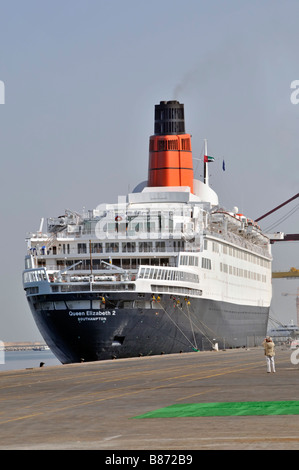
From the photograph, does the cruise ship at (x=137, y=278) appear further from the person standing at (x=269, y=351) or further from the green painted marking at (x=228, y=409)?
the green painted marking at (x=228, y=409)

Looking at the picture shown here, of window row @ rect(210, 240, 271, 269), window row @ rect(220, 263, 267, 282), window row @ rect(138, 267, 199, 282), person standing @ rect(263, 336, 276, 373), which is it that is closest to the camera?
person standing @ rect(263, 336, 276, 373)

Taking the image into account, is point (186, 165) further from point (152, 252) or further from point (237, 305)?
point (152, 252)

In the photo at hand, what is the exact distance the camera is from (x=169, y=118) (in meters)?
92.2

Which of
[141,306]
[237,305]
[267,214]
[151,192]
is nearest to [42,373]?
[141,306]

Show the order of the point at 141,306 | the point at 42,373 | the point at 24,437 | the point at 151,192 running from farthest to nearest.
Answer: the point at 151,192 < the point at 141,306 < the point at 42,373 < the point at 24,437

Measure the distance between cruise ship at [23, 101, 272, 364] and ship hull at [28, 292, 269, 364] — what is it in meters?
0.07

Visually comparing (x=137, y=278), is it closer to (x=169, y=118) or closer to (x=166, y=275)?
(x=166, y=275)

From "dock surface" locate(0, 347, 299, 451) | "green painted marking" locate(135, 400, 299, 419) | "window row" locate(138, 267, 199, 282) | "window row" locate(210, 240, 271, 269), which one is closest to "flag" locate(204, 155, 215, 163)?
"window row" locate(210, 240, 271, 269)

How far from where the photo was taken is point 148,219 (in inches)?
2933

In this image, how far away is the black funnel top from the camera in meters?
92.3

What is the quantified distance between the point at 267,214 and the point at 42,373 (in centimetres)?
11064

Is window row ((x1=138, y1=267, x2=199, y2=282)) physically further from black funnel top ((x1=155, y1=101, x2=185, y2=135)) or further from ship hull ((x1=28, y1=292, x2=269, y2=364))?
black funnel top ((x1=155, y1=101, x2=185, y2=135))

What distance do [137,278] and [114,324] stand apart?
12.8ft

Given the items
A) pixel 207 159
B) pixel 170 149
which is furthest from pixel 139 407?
pixel 207 159
